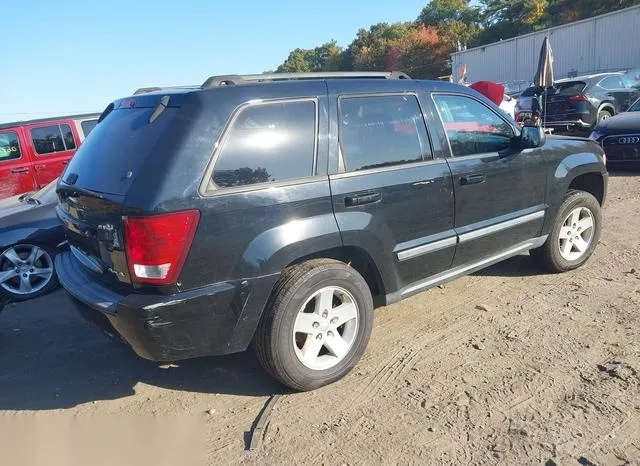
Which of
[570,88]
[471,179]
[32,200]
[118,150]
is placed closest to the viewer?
[118,150]

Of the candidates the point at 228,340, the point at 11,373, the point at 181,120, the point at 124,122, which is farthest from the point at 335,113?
the point at 11,373

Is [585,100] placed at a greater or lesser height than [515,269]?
greater

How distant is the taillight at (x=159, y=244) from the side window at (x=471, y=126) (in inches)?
83.0

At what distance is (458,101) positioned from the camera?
4195 millimetres

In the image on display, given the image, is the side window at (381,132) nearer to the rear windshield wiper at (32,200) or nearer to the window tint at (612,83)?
the rear windshield wiper at (32,200)

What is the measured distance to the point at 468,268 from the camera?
13.6ft

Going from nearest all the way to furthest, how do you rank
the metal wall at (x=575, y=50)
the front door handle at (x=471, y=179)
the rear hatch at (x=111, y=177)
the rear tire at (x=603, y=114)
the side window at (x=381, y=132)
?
the rear hatch at (x=111, y=177), the side window at (x=381, y=132), the front door handle at (x=471, y=179), the rear tire at (x=603, y=114), the metal wall at (x=575, y=50)

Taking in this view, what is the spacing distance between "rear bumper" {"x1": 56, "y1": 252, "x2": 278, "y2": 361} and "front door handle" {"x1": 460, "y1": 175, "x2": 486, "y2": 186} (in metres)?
1.68

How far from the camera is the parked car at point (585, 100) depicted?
12.6m

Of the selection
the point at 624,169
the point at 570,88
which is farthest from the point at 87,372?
the point at 570,88

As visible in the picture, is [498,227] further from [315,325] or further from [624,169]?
[624,169]

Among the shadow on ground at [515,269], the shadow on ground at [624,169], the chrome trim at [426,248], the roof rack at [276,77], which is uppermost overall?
the roof rack at [276,77]

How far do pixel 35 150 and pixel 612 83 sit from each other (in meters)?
13.1

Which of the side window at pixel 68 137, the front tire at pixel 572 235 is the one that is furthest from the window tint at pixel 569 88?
the side window at pixel 68 137
